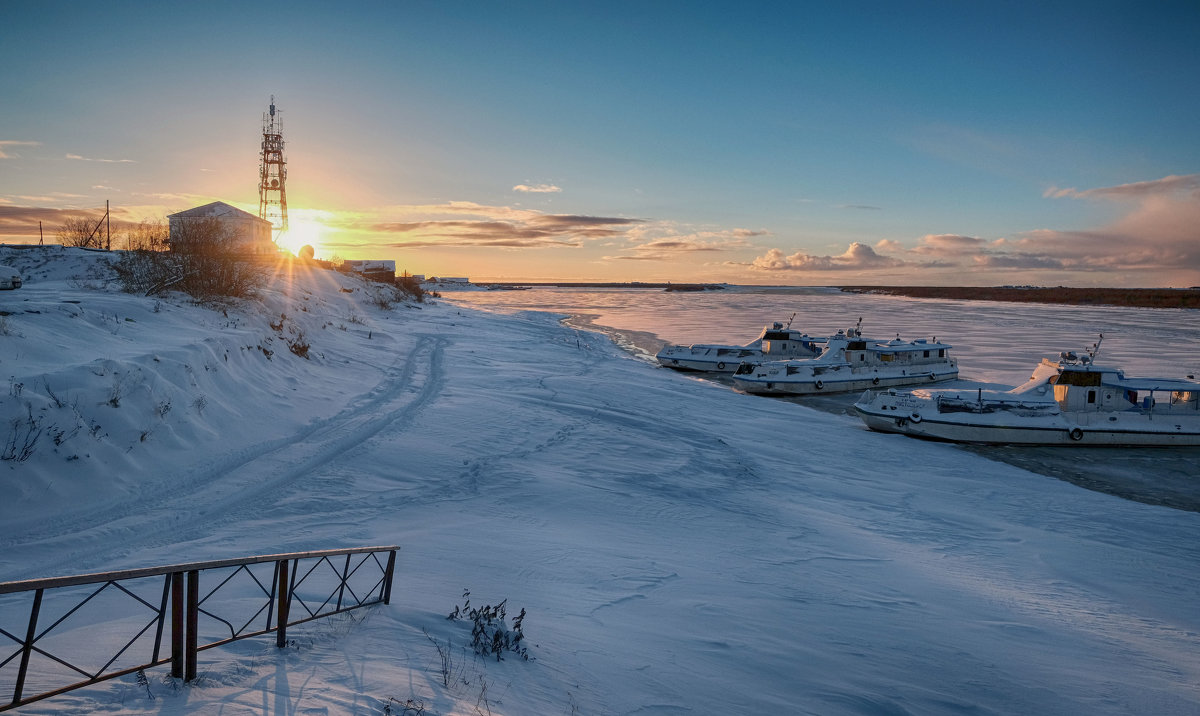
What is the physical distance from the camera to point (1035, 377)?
80.8 feet

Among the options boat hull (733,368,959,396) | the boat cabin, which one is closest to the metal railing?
the boat cabin

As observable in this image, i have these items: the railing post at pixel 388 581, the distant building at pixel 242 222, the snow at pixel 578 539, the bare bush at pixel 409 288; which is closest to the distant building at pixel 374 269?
the bare bush at pixel 409 288

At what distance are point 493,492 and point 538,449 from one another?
10.7 ft

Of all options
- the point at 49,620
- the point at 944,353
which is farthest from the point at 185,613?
the point at 944,353

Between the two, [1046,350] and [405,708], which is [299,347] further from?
[1046,350]

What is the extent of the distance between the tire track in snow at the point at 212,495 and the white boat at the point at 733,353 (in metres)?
21.8

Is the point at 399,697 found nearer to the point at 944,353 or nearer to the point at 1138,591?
the point at 1138,591

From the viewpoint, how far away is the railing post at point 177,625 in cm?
433

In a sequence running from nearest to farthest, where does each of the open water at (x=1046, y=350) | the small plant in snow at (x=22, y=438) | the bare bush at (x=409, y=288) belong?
the small plant in snow at (x=22, y=438) < the open water at (x=1046, y=350) < the bare bush at (x=409, y=288)

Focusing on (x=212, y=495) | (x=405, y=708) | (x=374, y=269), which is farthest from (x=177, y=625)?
(x=374, y=269)

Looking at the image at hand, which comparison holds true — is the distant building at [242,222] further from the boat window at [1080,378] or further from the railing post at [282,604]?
the boat window at [1080,378]

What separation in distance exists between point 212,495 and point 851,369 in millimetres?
30144

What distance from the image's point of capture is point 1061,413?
21922mm

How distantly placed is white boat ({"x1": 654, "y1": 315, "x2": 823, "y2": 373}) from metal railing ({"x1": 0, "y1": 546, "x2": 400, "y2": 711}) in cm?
2992
